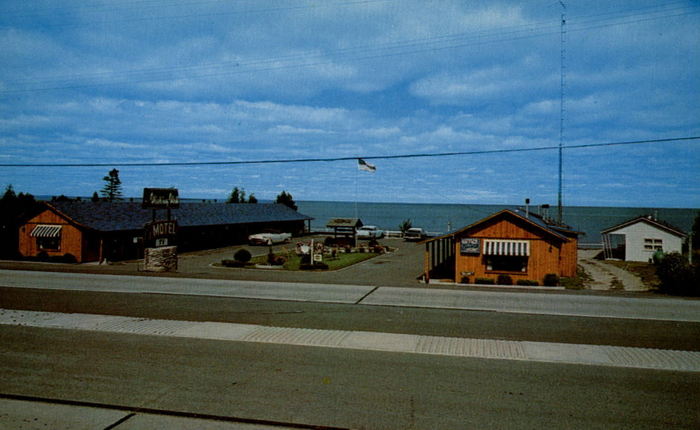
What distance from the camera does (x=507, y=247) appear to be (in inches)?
1140

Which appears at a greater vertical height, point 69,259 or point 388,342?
point 69,259

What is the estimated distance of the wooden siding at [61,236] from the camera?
40188 millimetres

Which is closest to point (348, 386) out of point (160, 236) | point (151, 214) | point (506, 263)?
point (506, 263)

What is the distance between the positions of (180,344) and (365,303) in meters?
8.03

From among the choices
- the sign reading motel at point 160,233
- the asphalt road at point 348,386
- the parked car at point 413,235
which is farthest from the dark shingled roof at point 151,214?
the asphalt road at point 348,386

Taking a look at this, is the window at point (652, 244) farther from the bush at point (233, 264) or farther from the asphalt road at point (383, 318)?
the bush at point (233, 264)

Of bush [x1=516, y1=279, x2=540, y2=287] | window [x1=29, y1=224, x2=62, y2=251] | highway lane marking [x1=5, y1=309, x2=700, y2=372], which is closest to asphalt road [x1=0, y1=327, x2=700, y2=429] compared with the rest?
highway lane marking [x1=5, y1=309, x2=700, y2=372]

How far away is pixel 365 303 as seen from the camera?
18.7 meters

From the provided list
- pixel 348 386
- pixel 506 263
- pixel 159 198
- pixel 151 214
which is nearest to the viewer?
pixel 348 386

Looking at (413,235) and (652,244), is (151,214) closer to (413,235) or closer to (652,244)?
(413,235)

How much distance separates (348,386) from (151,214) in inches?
1763

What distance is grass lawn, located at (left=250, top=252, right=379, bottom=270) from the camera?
126ft

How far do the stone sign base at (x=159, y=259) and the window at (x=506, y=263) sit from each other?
20.3 m

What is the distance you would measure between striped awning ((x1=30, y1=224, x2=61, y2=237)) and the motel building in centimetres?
3134
